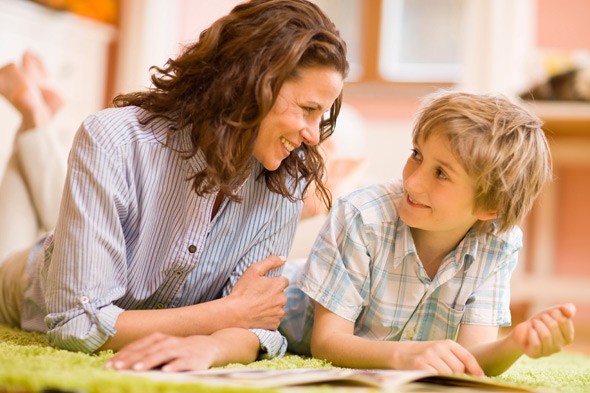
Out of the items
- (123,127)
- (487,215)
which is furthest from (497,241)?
(123,127)

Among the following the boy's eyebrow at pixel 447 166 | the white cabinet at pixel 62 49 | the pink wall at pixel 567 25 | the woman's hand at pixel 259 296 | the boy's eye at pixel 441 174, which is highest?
the pink wall at pixel 567 25

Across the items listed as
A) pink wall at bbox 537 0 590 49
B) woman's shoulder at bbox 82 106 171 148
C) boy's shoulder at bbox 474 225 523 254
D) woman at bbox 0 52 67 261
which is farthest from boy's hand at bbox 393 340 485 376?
pink wall at bbox 537 0 590 49

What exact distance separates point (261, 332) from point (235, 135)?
0.32 metres

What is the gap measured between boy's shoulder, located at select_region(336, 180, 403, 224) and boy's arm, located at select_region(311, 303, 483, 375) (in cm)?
17

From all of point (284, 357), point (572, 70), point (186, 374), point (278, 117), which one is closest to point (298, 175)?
point (278, 117)

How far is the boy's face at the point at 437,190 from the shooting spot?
1.34 meters

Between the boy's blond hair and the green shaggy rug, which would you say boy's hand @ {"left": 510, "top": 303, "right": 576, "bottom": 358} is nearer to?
the green shaggy rug

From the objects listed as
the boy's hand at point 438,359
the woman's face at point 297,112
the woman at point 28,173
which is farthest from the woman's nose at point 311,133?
the woman at point 28,173

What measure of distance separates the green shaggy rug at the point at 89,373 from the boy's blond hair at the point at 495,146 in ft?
0.88

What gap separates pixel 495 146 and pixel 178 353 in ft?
1.89

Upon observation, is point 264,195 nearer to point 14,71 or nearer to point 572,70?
point 14,71

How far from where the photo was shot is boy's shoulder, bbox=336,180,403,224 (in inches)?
56.2

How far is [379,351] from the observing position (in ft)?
4.21

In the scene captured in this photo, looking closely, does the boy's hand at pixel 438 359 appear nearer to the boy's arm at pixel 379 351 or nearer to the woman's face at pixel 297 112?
the boy's arm at pixel 379 351
